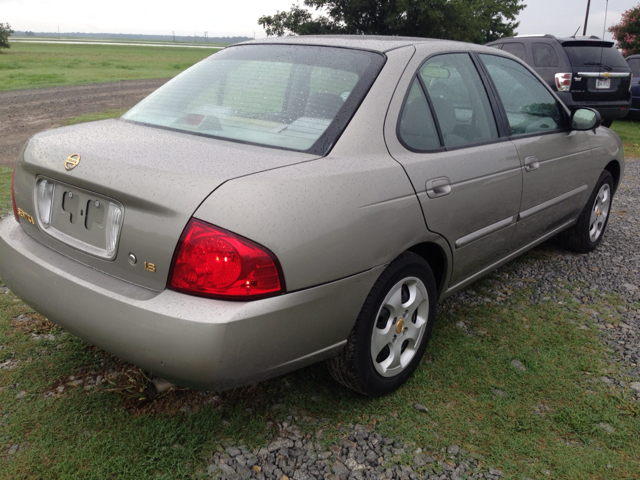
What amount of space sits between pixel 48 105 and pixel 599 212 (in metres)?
12.8

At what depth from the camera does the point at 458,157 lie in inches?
109

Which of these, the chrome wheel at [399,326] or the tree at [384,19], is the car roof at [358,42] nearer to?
the chrome wheel at [399,326]

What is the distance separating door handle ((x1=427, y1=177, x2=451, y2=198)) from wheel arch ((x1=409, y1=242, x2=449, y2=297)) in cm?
24

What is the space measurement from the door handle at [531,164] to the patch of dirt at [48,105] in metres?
6.66

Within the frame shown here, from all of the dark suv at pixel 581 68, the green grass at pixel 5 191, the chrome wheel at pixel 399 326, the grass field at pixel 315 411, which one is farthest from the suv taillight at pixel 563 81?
the green grass at pixel 5 191

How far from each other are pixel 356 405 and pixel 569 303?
6.33ft

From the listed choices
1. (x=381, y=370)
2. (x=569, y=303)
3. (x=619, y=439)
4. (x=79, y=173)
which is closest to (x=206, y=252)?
(x=79, y=173)

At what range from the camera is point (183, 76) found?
121 inches

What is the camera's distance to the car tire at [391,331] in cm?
235

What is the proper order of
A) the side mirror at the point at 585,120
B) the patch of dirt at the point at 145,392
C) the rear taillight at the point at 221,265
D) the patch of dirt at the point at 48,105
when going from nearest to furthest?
the rear taillight at the point at 221,265
the patch of dirt at the point at 145,392
the side mirror at the point at 585,120
the patch of dirt at the point at 48,105

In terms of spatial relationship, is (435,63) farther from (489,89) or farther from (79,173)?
(79,173)

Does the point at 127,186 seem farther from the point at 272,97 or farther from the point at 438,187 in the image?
the point at 438,187

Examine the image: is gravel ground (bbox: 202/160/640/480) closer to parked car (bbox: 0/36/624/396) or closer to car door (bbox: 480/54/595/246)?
parked car (bbox: 0/36/624/396)

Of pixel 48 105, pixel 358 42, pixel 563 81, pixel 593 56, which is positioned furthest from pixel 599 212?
pixel 48 105
